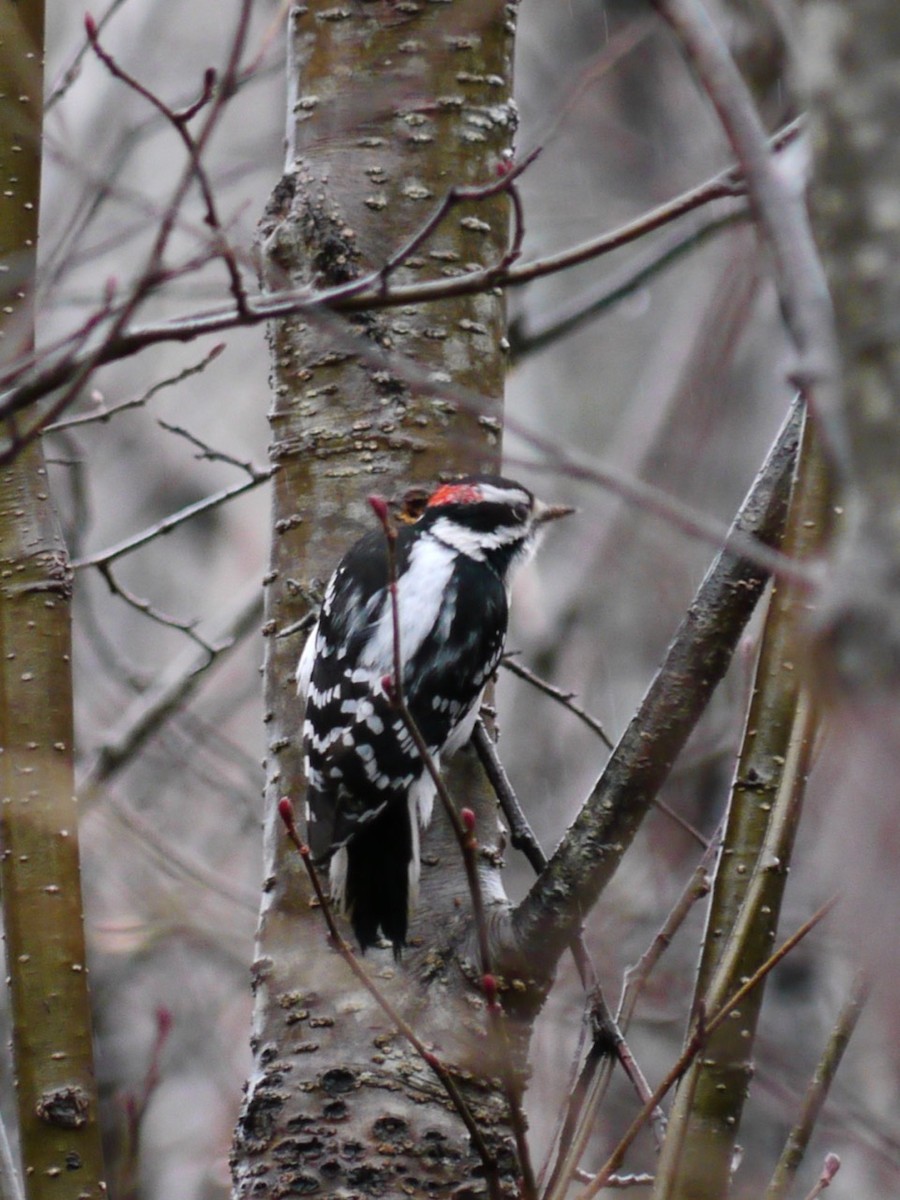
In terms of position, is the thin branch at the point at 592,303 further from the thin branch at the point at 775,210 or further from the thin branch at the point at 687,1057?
the thin branch at the point at 775,210

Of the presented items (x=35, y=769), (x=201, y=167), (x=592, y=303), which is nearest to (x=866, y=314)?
(x=201, y=167)

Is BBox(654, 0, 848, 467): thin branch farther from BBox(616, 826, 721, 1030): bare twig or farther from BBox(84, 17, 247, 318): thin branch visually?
BBox(616, 826, 721, 1030): bare twig

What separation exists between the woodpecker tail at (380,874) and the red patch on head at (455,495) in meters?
0.64

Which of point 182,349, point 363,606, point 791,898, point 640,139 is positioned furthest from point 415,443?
point 182,349

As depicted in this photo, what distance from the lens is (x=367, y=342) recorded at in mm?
3027

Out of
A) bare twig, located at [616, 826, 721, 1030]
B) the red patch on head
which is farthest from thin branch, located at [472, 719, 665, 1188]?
the red patch on head

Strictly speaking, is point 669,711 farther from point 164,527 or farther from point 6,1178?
point 164,527

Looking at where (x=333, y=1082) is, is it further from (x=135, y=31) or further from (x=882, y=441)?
(x=135, y=31)

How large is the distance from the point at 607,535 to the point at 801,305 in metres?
5.05

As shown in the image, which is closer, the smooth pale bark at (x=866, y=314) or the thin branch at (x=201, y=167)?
the smooth pale bark at (x=866, y=314)

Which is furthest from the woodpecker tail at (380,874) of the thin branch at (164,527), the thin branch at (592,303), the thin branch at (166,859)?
the thin branch at (592,303)

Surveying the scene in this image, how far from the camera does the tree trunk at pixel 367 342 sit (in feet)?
8.97

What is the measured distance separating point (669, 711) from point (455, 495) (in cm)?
119

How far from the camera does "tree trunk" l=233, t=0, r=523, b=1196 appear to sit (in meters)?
2.73
